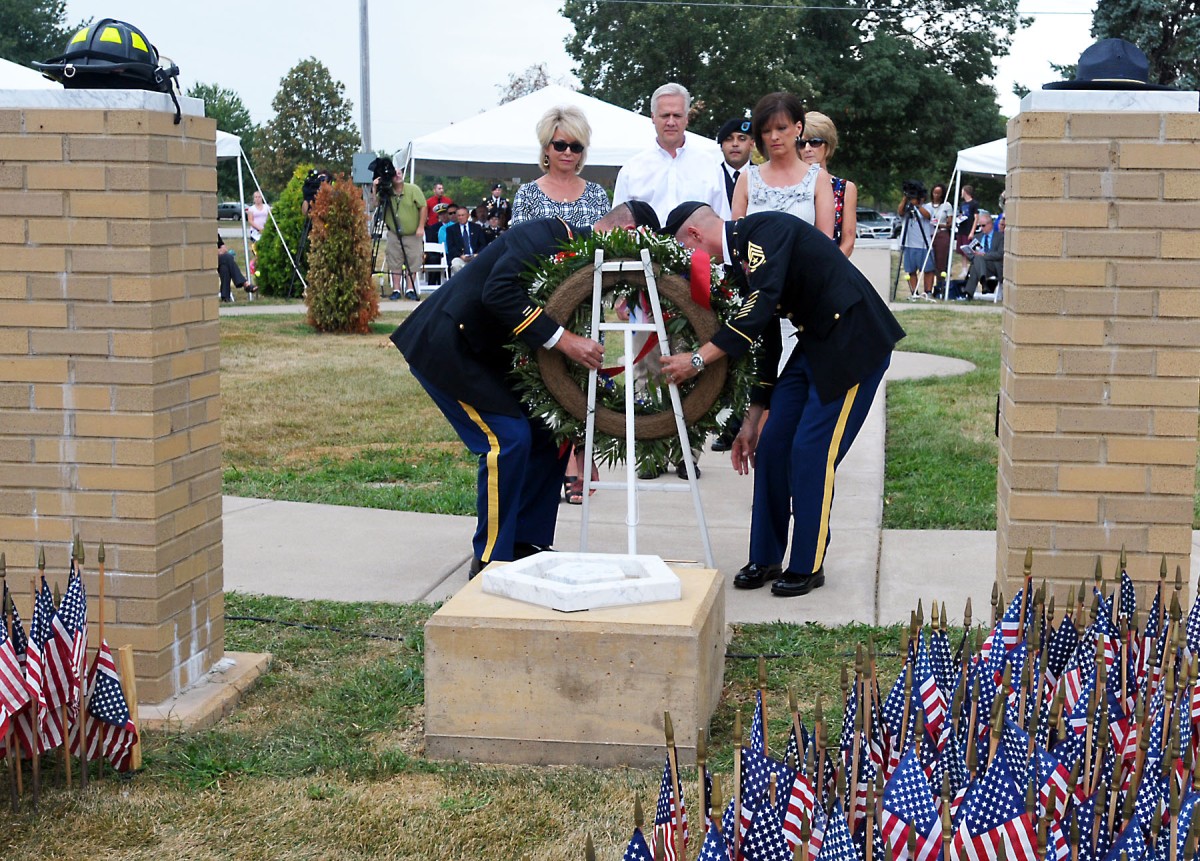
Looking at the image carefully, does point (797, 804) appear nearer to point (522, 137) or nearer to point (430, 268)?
point (522, 137)

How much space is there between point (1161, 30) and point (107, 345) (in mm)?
27301

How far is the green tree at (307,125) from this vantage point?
171 feet

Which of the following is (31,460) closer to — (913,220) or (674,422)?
(674,422)

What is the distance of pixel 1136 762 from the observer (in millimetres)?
2727

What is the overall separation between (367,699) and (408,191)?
16341mm

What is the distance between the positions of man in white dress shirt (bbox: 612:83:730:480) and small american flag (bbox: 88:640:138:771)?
4.42m

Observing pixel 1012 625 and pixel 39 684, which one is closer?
pixel 1012 625

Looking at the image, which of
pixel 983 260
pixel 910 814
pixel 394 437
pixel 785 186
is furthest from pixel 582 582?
pixel 983 260

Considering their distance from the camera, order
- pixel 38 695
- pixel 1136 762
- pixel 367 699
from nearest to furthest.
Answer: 1. pixel 1136 762
2. pixel 38 695
3. pixel 367 699

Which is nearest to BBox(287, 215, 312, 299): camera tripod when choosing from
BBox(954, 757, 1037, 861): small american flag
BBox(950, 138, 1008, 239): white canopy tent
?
BBox(950, 138, 1008, 239): white canopy tent

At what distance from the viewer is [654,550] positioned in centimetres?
674

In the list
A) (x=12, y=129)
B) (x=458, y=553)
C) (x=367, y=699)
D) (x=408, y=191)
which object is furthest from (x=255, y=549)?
(x=408, y=191)

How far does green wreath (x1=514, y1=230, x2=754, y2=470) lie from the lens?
18.1 ft

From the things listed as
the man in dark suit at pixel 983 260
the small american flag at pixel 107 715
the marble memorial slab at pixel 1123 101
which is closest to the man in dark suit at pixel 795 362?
the marble memorial slab at pixel 1123 101
